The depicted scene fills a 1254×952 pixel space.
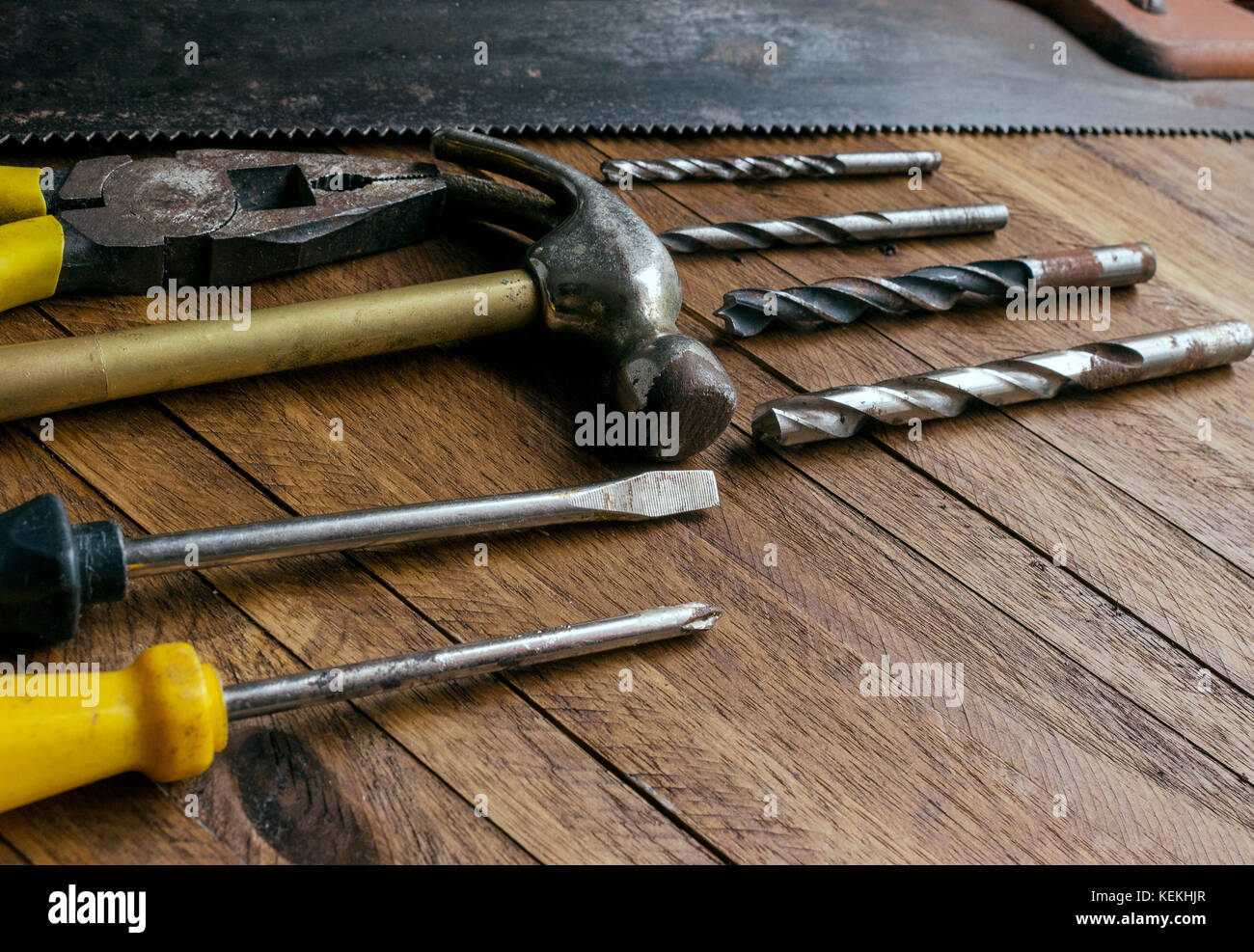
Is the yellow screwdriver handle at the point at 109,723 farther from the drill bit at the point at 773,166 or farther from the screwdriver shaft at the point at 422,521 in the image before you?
the drill bit at the point at 773,166

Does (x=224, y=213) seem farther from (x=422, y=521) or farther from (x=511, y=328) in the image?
(x=422, y=521)

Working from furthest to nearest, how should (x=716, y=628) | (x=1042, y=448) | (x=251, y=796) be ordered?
(x=1042, y=448) < (x=716, y=628) < (x=251, y=796)

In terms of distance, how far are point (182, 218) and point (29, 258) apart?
19cm

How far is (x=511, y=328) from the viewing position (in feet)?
5.13

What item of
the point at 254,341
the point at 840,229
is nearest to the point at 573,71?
the point at 840,229

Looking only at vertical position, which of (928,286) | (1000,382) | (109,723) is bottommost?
(109,723)

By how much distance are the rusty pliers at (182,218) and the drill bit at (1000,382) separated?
67 centimetres

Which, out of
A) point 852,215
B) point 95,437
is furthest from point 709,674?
point 852,215

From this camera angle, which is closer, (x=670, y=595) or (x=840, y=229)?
(x=670, y=595)

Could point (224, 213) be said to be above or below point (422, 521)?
above

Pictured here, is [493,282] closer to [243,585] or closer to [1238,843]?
[243,585]

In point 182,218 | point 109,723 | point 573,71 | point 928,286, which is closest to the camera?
point 109,723

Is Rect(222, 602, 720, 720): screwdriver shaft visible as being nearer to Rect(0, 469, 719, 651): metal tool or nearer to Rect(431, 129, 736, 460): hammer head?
Rect(0, 469, 719, 651): metal tool
